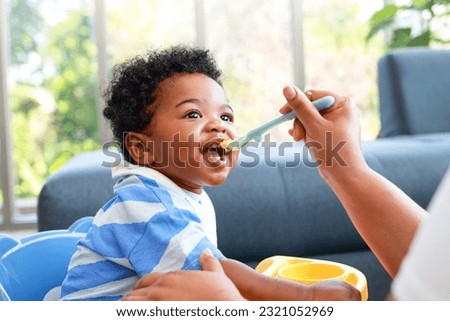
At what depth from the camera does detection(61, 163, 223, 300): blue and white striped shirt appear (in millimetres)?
688

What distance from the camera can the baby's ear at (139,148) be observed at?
892mm

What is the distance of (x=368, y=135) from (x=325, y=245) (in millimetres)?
2303

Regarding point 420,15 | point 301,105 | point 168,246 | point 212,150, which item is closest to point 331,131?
point 301,105

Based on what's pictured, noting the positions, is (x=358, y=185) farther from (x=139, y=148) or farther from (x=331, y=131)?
(x=139, y=148)

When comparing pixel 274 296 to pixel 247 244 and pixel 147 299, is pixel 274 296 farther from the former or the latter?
pixel 247 244

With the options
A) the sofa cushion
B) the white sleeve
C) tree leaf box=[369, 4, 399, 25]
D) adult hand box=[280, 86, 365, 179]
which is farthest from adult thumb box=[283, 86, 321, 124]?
tree leaf box=[369, 4, 399, 25]

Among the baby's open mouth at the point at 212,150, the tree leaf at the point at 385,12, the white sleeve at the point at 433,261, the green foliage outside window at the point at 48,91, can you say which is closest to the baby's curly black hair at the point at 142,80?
the baby's open mouth at the point at 212,150

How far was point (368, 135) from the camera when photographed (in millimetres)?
3648

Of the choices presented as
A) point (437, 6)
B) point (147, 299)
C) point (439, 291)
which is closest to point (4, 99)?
point (437, 6)

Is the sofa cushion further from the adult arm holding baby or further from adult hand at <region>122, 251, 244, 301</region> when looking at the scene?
adult hand at <region>122, 251, 244, 301</region>

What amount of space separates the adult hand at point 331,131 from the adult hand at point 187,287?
25 cm

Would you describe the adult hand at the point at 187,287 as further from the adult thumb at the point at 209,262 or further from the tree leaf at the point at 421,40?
the tree leaf at the point at 421,40

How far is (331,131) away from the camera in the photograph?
79cm

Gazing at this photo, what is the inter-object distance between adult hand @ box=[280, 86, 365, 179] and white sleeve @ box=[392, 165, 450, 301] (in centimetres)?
45
